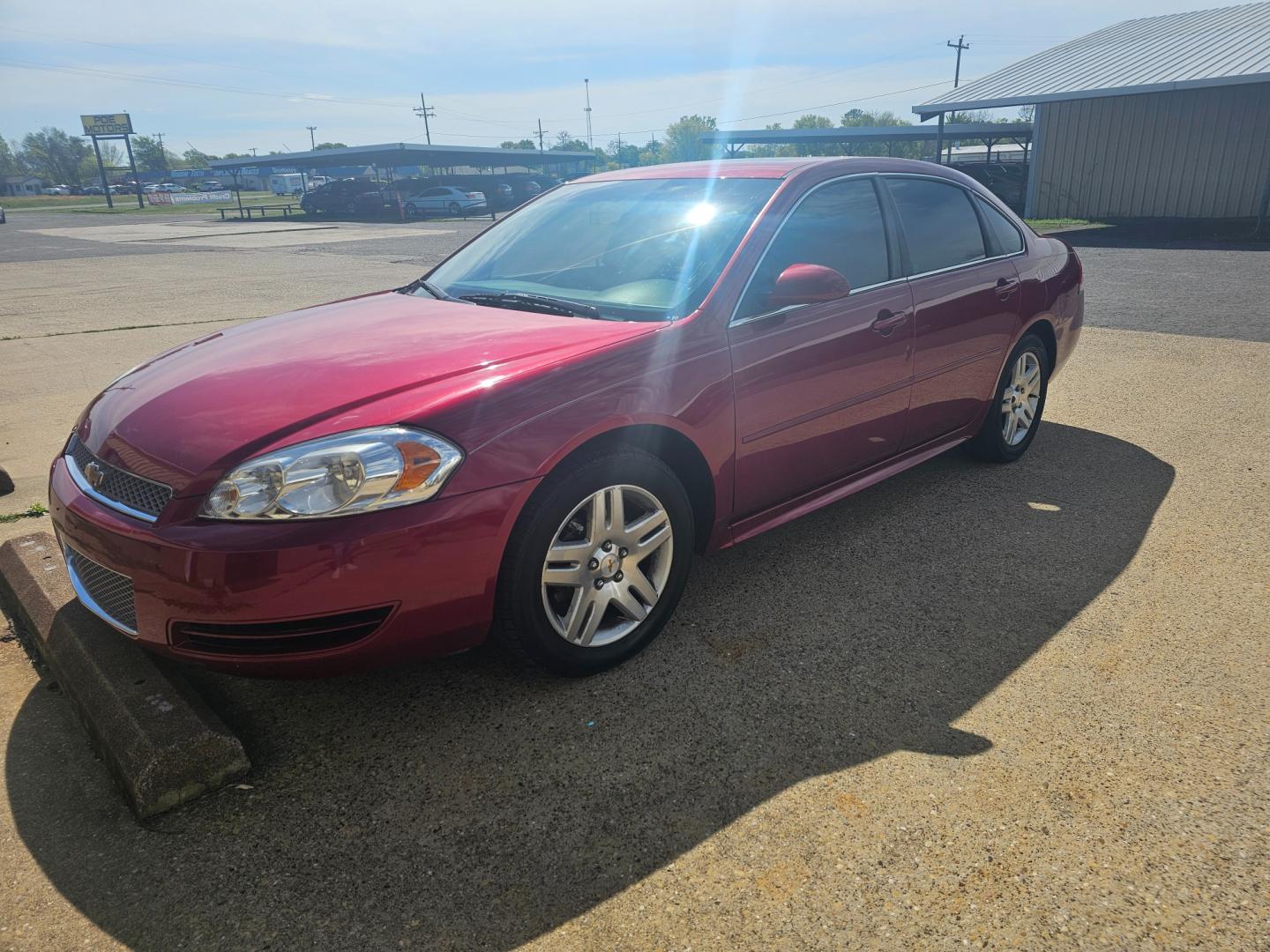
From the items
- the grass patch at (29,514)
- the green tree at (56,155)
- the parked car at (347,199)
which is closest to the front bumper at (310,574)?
the grass patch at (29,514)

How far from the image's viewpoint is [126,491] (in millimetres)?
2471

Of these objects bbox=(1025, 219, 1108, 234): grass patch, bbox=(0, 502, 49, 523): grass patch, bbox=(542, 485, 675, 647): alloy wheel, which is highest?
bbox=(542, 485, 675, 647): alloy wheel

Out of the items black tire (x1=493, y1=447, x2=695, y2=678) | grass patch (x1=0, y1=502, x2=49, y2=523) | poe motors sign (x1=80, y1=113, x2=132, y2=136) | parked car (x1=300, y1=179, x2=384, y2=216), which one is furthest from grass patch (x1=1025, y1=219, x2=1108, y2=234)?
poe motors sign (x1=80, y1=113, x2=132, y2=136)

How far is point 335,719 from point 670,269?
1890 mm

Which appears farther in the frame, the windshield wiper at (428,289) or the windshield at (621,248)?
the windshield wiper at (428,289)

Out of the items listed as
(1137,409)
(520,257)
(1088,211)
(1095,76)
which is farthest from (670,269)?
(1088,211)

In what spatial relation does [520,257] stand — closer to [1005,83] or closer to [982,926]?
[982,926]

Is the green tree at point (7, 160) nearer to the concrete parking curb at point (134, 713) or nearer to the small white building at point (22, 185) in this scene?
the small white building at point (22, 185)

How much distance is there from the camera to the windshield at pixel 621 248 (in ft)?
10.5

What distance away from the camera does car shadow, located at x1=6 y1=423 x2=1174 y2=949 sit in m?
2.03

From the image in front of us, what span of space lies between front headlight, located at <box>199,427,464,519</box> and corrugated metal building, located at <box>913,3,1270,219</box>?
21213 mm

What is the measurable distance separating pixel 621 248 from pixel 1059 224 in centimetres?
2264

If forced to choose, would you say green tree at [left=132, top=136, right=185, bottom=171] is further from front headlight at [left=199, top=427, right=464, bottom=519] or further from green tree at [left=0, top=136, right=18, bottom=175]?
Answer: front headlight at [left=199, top=427, right=464, bottom=519]

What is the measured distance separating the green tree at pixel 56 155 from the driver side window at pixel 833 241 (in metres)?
165
